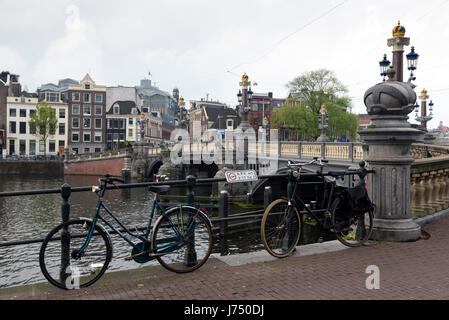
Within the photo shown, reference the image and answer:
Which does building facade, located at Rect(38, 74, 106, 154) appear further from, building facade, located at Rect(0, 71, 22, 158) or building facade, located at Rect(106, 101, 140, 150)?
building facade, located at Rect(0, 71, 22, 158)

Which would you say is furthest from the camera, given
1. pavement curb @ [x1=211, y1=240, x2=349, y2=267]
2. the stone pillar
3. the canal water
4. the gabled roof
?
the gabled roof

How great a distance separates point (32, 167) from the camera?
5234 cm

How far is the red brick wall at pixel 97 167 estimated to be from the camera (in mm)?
49875

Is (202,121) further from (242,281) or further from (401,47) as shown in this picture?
(242,281)

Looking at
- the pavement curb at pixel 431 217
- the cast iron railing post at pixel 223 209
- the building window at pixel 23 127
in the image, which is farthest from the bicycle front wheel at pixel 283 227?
the building window at pixel 23 127

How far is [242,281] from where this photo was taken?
4391 millimetres

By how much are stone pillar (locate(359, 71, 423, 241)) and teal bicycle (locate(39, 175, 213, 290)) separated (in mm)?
3019

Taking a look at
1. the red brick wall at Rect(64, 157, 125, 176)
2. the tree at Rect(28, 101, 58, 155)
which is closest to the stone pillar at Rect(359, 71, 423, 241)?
the red brick wall at Rect(64, 157, 125, 176)

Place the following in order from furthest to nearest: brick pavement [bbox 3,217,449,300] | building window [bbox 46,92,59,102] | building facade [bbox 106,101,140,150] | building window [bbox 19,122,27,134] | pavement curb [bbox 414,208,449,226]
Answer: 1. building facade [bbox 106,101,140,150]
2. building window [bbox 46,92,59,102]
3. building window [bbox 19,122,27,134]
4. pavement curb [bbox 414,208,449,226]
5. brick pavement [bbox 3,217,449,300]

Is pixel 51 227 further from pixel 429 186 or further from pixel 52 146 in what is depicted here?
pixel 52 146

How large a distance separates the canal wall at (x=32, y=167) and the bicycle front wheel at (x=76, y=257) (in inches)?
2046

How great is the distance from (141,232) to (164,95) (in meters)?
108

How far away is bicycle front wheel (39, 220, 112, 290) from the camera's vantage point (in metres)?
4.11

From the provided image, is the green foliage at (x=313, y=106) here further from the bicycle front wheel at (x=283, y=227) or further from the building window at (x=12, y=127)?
the bicycle front wheel at (x=283, y=227)
